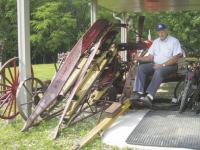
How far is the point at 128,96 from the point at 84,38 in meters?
1.25

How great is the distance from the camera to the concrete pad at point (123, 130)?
571 centimetres

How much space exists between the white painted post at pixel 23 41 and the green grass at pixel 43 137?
50 centimetres

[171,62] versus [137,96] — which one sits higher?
[171,62]

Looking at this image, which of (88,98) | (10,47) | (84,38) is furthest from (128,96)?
(10,47)

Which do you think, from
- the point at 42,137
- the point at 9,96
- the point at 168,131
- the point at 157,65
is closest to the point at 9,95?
the point at 9,96

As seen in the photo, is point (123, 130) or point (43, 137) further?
point (43, 137)

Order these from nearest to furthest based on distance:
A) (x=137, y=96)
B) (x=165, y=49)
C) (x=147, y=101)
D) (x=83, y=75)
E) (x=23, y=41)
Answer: (x=83, y=75), (x=23, y=41), (x=147, y=101), (x=137, y=96), (x=165, y=49)

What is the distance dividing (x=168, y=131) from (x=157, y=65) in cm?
196

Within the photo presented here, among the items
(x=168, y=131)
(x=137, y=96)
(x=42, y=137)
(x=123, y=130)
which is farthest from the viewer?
(x=137, y=96)

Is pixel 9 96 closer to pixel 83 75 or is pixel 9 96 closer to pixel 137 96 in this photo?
pixel 83 75

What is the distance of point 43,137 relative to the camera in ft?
21.0

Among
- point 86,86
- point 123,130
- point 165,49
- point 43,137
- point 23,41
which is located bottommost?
point 43,137

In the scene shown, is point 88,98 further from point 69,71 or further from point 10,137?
point 10,137

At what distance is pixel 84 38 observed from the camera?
778cm
